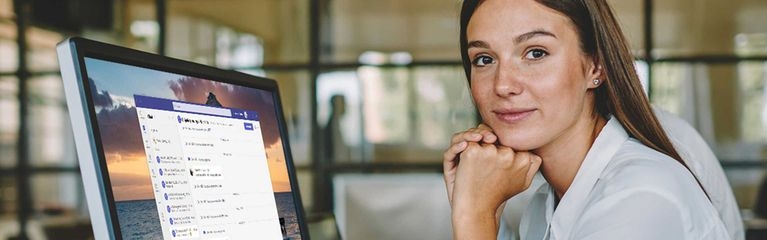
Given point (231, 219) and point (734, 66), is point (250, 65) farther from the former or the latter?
point (231, 219)

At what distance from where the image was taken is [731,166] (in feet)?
17.1

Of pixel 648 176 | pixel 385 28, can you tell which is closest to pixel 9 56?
pixel 385 28

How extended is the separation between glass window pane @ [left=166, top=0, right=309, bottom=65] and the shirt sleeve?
443 cm

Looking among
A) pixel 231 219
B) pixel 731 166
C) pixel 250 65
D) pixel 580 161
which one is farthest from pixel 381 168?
pixel 231 219

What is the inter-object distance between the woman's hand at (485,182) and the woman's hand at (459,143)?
13 millimetres

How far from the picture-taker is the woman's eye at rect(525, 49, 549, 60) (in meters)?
1.43

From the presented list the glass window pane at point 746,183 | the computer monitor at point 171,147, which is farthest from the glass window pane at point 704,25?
the computer monitor at point 171,147

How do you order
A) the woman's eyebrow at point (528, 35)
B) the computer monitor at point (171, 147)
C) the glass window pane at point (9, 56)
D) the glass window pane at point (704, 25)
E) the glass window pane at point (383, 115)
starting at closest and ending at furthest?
the computer monitor at point (171, 147) < the woman's eyebrow at point (528, 35) < the glass window pane at point (704, 25) < the glass window pane at point (383, 115) < the glass window pane at point (9, 56)

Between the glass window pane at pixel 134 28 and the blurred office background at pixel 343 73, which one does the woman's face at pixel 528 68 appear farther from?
the glass window pane at pixel 134 28

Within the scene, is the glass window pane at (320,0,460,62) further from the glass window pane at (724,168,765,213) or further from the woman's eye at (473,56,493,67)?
the woman's eye at (473,56,493,67)

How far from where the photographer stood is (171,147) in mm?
1103

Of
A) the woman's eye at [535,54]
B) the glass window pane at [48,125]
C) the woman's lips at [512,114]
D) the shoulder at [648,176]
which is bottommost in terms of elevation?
the shoulder at [648,176]

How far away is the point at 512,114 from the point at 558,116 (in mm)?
76

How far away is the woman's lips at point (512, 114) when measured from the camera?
1.46 meters
